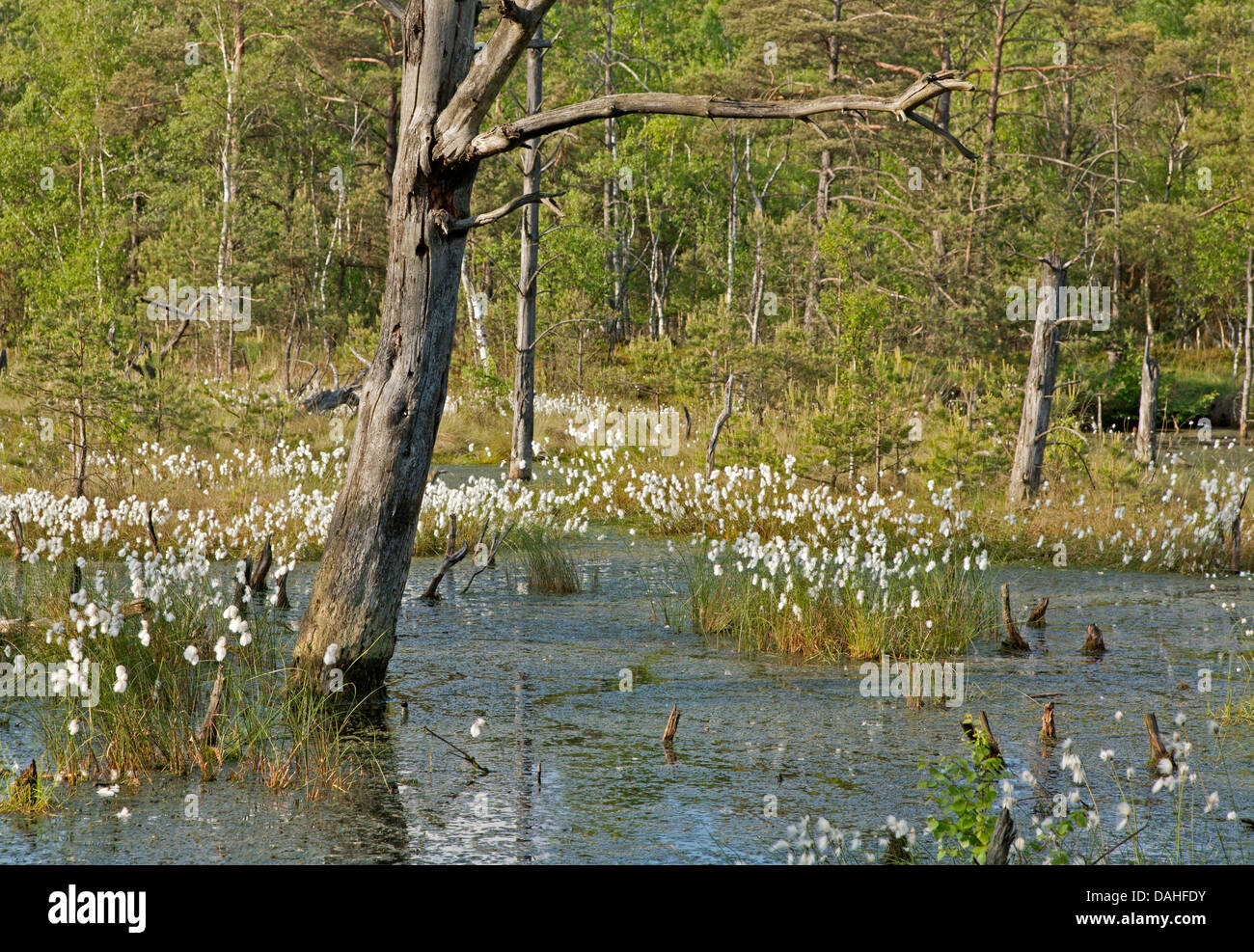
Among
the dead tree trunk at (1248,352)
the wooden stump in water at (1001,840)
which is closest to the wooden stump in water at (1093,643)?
the wooden stump in water at (1001,840)

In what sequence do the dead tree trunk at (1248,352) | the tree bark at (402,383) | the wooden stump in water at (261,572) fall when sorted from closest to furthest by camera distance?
the tree bark at (402,383)
the wooden stump in water at (261,572)
the dead tree trunk at (1248,352)

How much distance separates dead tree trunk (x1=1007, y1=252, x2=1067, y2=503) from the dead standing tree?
826 cm

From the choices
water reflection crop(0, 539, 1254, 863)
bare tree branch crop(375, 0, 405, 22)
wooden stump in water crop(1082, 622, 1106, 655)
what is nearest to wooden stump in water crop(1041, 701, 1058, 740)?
water reflection crop(0, 539, 1254, 863)

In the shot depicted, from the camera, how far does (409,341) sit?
687 centimetres

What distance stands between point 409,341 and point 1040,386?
8923mm

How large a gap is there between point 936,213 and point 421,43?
801 inches

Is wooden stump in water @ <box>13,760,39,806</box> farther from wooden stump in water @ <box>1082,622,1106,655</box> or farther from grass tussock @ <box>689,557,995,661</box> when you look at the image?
wooden stump in water @ <box>1082,622,1106,655</box>

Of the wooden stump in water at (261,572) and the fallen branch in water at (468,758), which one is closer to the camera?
the fallen branch in water at (468,758)

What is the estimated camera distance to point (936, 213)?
Result: 83.4 feet

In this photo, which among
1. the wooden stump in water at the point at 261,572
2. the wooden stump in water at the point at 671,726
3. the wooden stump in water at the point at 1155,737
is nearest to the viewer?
the wooden stump in water at the point at 1155,737

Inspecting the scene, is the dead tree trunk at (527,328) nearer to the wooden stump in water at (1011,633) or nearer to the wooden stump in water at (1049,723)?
the wooden stump in water at (1011,633)

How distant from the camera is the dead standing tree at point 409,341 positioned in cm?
668

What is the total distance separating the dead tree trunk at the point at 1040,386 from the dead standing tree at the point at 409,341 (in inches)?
325
